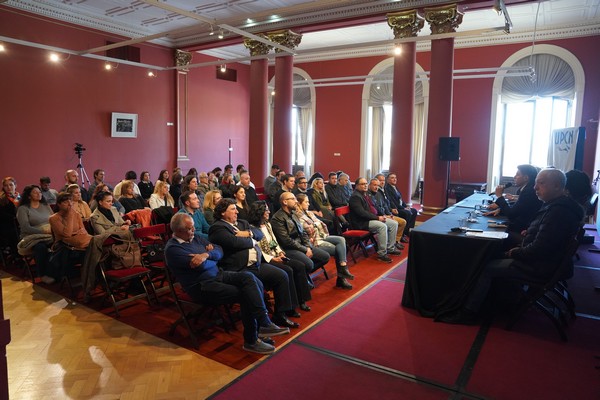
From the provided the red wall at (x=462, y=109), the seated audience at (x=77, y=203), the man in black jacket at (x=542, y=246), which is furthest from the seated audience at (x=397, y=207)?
the red wall at (x=462, y=109)

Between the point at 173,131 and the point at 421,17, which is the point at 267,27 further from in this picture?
the point at 173,131

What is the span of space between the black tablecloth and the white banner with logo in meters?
4.08

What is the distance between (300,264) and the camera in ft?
14.6

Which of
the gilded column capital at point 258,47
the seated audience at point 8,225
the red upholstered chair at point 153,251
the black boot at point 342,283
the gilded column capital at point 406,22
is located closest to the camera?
the red upholstered chair at point 153,251

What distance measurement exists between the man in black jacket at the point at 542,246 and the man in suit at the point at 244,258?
154 cm

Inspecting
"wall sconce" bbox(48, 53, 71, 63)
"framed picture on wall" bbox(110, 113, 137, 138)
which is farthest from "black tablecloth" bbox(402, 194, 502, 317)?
"framed picture on wall" bbox(110, 113, 137, 138)

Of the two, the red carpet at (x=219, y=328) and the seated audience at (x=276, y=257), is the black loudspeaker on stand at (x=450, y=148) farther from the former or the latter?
the seated audience at (x=276, y=257)

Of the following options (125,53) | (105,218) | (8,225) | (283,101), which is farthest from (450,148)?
(125,53)

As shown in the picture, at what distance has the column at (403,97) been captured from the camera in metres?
8.45

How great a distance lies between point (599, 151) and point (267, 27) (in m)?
7.82

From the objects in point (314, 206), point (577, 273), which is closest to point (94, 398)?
point (314, 206)

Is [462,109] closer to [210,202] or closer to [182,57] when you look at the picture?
[182,57]

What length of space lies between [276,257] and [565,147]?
6014mm

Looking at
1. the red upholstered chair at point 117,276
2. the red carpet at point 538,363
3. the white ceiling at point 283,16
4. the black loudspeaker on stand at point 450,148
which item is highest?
the white ceiling at point 283,16
